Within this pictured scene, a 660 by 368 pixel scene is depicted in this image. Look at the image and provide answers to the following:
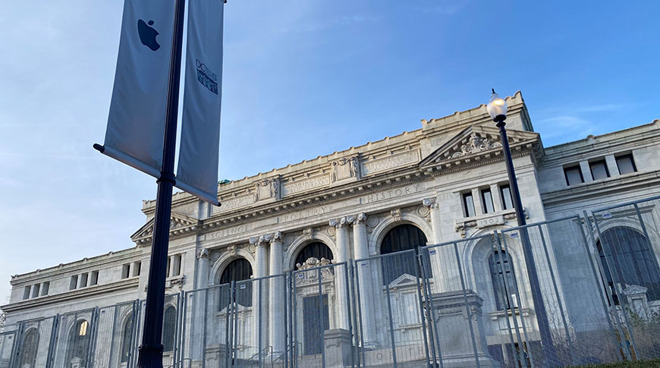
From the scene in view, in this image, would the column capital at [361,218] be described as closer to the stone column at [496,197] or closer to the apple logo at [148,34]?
the stone column at [496,197]

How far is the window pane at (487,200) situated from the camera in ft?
101

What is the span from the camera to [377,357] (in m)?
15.1

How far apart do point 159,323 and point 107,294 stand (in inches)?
1746

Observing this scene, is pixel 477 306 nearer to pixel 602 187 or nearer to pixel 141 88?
pixel 141 88

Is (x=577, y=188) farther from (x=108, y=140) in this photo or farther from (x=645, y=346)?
(x=108, y=140)

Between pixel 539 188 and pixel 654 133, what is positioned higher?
pixel 654 133

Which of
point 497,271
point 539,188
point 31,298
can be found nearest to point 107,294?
point 31,298

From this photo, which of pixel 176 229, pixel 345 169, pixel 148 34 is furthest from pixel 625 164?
pixel 176 229

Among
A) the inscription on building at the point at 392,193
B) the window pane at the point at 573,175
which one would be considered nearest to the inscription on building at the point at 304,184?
the inscription on building at the point at 392,193

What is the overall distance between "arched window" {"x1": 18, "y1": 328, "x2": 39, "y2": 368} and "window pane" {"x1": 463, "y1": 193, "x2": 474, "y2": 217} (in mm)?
23839

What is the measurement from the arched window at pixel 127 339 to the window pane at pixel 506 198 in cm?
2117

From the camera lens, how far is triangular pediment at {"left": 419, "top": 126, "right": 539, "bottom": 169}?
99.3 ft

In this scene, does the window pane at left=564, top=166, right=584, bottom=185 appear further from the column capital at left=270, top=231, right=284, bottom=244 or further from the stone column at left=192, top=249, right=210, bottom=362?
the stone column at left=192, top=249, right=210, bottom=362

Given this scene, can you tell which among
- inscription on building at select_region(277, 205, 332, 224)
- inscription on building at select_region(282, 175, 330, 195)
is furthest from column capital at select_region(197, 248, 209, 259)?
inscription on building at select_region(282, 175, 330, 195)
